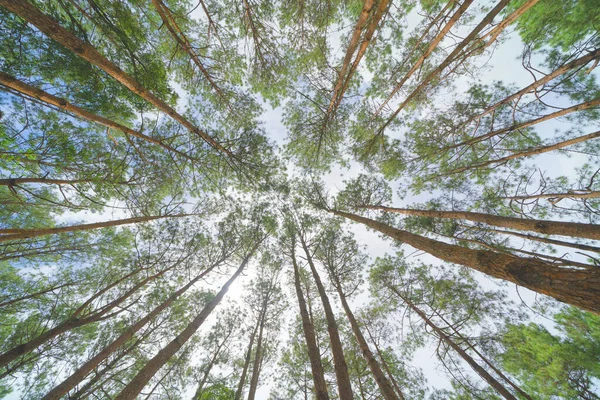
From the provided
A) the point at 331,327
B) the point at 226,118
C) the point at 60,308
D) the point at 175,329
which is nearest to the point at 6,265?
the point at 60,308

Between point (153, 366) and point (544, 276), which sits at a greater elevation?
point (153, 366)

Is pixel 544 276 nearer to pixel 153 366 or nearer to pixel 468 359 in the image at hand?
pixel 153 366

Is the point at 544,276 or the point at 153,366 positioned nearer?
the point at 544,276

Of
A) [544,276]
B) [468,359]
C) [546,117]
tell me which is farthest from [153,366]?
[546,117]

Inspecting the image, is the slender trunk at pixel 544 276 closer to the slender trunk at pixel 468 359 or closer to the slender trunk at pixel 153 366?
the slender trunk at pixel 468 359

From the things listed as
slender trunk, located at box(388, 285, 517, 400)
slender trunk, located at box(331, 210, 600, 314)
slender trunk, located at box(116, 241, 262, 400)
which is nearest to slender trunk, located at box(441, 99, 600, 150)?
slender trunk, located at box(331, 210, 600, 314)

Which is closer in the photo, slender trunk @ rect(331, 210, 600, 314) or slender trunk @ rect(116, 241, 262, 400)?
slender trunk @ rect(331, 210, 600, 314)

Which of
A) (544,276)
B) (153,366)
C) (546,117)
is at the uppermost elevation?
(546,117)

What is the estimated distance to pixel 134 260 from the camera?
320 inches

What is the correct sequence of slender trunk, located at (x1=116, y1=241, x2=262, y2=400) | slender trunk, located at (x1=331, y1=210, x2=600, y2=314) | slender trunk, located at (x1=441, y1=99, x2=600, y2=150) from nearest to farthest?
1. slender trunk, located at (x1=331, y1=210, x2=600, y2=314)
2. slender trunk, located at (x1=116, y1=241, x2=262, y2=400)
3. slender trunk, located at (x1=441, y1=99, x2=600, y2=150)

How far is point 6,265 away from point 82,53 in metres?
15.5

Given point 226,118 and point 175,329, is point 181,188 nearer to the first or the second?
point 226,118

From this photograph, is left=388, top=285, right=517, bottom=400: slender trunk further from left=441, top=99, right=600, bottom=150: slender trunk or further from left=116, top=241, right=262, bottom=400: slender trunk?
left=116, top=241, right=262, bottom=400: slender trunk

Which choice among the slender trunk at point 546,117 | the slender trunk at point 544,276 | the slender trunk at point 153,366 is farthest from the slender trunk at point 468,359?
the slender trunk at point 153,366
